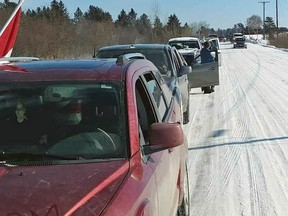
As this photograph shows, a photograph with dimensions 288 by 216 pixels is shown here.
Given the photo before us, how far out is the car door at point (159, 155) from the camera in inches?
118

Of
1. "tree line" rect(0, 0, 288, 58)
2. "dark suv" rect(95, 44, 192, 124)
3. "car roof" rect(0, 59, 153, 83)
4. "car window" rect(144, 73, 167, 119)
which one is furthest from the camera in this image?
"tree line" rect(0, 0, 288, 58)

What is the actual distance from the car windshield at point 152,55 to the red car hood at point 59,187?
637cm

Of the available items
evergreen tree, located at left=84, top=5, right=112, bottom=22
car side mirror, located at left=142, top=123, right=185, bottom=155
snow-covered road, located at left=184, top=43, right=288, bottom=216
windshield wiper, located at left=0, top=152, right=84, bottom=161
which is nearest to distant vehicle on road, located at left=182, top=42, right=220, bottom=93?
snow-covered road, located at left=184, top=43, right=288, bottom=216

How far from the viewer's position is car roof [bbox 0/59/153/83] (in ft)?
10.9

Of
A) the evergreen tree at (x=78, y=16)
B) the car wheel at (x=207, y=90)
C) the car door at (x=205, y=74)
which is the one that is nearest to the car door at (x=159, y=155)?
the car door at (x=205, y=74)

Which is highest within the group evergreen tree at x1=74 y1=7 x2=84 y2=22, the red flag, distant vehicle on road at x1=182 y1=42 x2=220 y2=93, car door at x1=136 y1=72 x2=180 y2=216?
evergreen tree at x1=74 y1=7 x2=84 y2=22

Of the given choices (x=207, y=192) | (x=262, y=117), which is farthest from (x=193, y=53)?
(x=207, y=192)

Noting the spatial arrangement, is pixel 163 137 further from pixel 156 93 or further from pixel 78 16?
pixel 78 16

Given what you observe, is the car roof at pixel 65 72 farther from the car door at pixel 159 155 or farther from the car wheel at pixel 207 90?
the car wheel at pixel 207 90

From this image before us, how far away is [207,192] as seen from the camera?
5.57 metres

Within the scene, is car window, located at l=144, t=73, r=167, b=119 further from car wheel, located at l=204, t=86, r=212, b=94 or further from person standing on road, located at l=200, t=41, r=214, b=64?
car wheel, located at l=204, t=86, r=212, b=94

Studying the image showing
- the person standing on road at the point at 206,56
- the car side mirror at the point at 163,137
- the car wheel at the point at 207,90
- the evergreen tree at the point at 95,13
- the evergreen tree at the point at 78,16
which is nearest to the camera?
the car side mirror at the point at 163,137

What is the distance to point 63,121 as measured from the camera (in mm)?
3195

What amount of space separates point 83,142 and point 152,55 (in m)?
6.43
